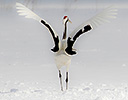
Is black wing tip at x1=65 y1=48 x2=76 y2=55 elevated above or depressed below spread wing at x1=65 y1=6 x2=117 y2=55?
below

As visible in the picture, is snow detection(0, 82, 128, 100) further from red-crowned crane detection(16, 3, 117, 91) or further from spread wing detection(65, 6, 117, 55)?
spread wing detection(65, 6, 117, 55)

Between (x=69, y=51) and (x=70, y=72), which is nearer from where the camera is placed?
(x=69, y=51)

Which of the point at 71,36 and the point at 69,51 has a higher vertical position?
the point at 71,36

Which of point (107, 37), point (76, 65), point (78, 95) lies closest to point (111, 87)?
point (78, 95)

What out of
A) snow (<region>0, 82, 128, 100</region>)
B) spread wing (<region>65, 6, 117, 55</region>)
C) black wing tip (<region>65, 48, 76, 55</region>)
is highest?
spread wing (<region>65, 6, 117, 55</region>)

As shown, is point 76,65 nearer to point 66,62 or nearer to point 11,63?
point 11,63

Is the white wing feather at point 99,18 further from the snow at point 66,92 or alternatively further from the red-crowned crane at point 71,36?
the snow at point 66,92

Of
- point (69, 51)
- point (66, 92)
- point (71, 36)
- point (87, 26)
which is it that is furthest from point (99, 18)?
point (66, 92)

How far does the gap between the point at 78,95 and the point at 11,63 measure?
3.48m

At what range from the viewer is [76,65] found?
880cm

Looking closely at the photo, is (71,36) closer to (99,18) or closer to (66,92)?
(99,18)

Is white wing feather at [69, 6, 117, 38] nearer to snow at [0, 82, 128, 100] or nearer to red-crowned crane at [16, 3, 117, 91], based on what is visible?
red-crowned crane at [16, 3, 117, 91]

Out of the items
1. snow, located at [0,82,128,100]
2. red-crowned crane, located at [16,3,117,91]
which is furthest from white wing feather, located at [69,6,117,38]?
snow, located at [0,82,128,100]

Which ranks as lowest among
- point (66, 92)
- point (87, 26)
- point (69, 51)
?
point (66, 92)
